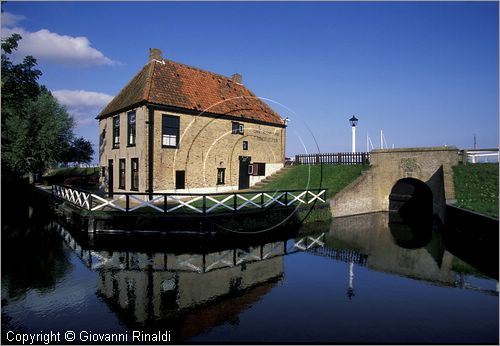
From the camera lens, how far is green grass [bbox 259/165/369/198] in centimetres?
2255

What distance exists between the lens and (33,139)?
32.7 m

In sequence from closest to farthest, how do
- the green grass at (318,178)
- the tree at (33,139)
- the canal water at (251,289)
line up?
the canal water at (251,289) → the green grass at (318,178) → the tree at (33,139)

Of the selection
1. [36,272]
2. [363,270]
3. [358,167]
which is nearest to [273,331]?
[363,270]

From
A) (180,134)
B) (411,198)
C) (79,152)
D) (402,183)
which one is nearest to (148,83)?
(180,134)

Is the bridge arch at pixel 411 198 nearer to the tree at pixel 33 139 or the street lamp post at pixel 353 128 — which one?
the street lamp post at pixel 353 128

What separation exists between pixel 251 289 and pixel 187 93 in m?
17.3

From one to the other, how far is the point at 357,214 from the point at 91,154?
39433 mm

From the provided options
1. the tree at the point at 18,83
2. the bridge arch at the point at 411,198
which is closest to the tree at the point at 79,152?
Result: the tree at the point at 18,83

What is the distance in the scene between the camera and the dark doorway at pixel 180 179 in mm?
21237

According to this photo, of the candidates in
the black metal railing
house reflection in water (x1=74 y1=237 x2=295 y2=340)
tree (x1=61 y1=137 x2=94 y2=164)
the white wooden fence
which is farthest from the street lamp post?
tree (x1=61 y1=137 x2=94 y2=164)

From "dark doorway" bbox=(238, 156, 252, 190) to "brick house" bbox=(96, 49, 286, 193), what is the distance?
0.28 ft

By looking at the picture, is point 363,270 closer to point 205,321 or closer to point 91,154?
point 205,321

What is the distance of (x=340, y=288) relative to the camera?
902 centimetres

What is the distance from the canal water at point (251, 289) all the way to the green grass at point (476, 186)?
12.2 ft
